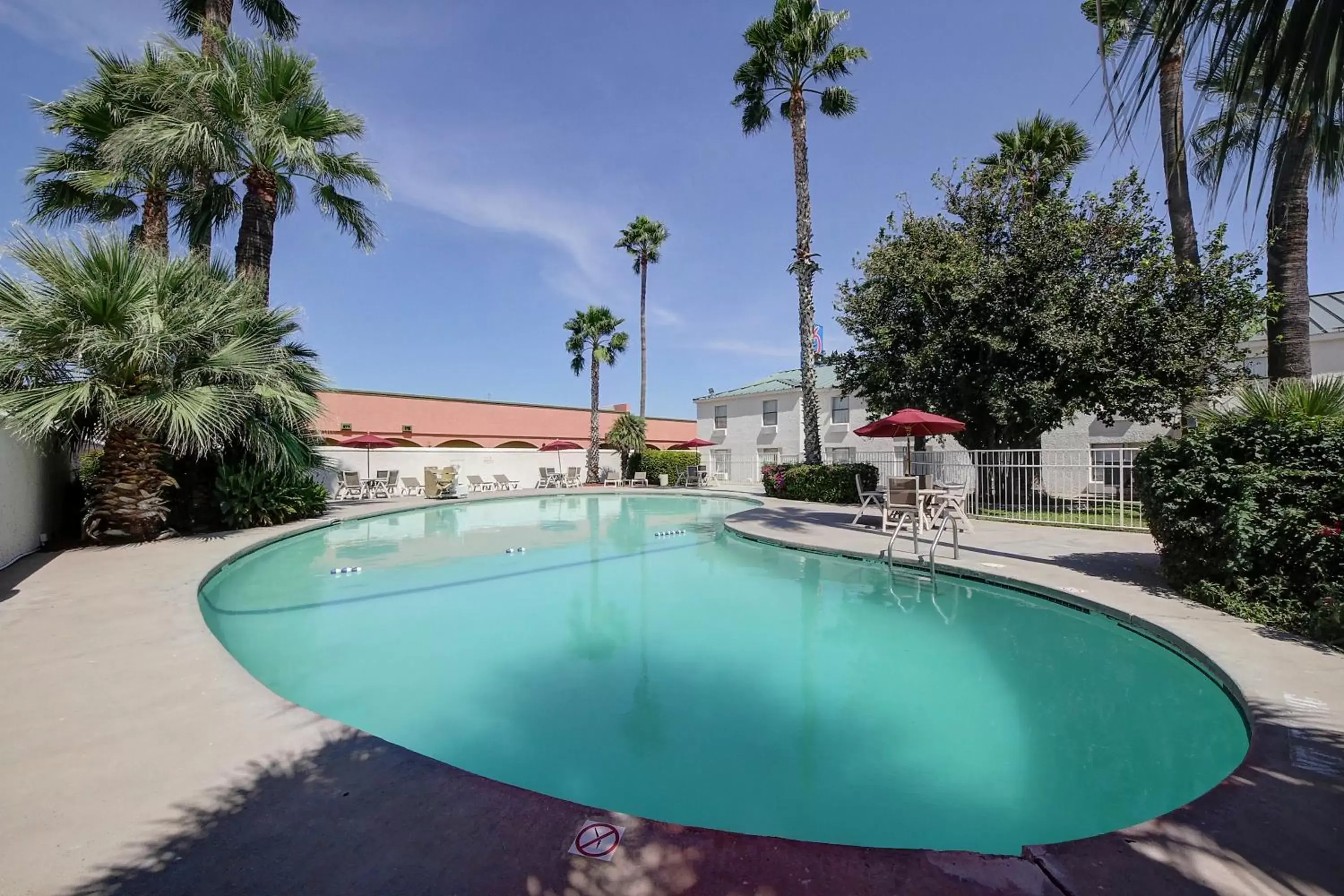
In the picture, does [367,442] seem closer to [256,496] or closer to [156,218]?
[256,496]

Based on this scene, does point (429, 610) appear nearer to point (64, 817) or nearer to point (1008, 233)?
point (64, 817)

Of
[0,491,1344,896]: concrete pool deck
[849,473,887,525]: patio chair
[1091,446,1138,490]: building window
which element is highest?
[1091,446,1138,490]: building window

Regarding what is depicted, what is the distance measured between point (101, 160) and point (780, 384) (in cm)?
2580

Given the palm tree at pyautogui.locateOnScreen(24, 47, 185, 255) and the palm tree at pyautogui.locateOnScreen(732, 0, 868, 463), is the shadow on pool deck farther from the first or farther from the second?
the palm tree at pyautogui.locateOnScreen(732, 0, 868, 463)

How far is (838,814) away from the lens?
3.02 metres

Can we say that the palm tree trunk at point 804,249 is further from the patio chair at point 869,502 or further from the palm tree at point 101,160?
the palm tree at point 101,160

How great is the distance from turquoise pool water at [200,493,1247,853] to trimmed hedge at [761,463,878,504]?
9531 millimetres

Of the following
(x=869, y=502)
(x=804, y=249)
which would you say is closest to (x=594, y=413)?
(x=804, y=249)

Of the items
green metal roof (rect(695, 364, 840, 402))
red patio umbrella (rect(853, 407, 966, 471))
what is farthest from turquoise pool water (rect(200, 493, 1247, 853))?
green metal roof (rect(695, 364, 840, 402))

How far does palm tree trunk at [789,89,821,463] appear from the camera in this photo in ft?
55.6

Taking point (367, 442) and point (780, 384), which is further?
point (780, 384)

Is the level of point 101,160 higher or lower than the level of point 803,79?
lower

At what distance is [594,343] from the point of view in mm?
27141

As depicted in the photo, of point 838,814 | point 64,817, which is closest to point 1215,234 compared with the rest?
point 838,814
